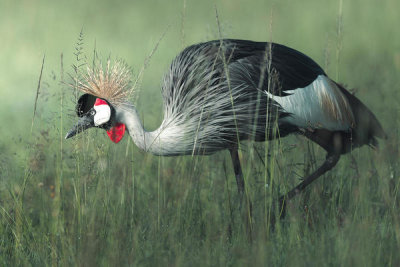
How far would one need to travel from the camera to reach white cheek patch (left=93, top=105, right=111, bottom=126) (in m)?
3.69

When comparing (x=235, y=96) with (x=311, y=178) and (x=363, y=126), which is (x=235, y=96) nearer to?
(x=311, y=178)

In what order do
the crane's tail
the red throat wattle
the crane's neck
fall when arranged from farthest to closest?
the crane's tail, the red throat wattle, the crane's neck

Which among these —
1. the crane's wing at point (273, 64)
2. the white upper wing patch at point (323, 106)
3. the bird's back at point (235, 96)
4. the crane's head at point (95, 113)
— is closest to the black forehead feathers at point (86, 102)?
the crane's head at point (95, 113)

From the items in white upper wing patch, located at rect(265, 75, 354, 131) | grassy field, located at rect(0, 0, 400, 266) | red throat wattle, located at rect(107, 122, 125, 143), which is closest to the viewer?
grassy field, located at rect(0, 0, 400, 266)

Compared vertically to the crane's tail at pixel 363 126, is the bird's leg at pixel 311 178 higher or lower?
lower

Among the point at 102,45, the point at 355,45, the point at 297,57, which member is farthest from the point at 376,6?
the point at 297,57

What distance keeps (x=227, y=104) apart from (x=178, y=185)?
677 millimetres

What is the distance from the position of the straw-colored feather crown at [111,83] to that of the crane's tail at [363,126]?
1.28 m

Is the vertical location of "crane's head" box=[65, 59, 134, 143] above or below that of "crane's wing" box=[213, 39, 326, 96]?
below

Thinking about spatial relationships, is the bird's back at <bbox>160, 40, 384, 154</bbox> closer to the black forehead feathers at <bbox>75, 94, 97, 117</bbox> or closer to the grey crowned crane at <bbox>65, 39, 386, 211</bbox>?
→ the grey crowned crane at <bbox>65, 39, 386, 211</bbox>

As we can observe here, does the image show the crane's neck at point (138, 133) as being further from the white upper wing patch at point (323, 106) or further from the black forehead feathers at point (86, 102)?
the white upper wing patch at point (323, 106)

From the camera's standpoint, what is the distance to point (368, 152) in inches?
169

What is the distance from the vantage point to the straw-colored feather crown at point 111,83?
12.1 ft

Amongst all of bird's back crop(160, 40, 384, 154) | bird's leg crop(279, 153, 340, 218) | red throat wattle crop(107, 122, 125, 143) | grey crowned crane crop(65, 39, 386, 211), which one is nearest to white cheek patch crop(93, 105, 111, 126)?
grey crowned crane crop(65, 39, 386, 211)
